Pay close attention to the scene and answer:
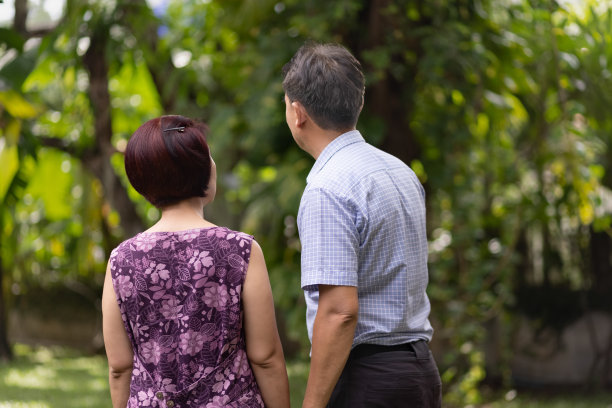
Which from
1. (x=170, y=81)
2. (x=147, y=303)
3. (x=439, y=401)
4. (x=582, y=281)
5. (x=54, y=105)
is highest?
(x=147, y=303)

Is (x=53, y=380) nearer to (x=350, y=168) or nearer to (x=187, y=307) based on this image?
(x=187, y=307)

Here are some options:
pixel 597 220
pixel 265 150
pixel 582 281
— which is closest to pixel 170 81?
pixel 265 150

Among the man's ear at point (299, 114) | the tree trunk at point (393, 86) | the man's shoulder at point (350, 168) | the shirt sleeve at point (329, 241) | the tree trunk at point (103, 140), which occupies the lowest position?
the tree trunk at point (103, 140)

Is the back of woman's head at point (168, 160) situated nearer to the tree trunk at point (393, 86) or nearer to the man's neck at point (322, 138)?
the man's neck at point (322, 138)

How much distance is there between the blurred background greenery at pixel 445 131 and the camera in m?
5.59

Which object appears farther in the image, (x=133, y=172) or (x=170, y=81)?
(x=170, y=81)

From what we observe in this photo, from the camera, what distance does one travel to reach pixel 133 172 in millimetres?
2156

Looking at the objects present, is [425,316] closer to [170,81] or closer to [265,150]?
[265,150]

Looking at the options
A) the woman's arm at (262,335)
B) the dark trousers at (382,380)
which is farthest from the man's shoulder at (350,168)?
the dark trousers at (382,380)

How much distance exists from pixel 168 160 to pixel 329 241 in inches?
19.4

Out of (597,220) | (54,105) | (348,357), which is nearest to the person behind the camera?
(348,357)

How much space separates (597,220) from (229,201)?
154 inches

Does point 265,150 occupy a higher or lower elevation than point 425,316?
lower

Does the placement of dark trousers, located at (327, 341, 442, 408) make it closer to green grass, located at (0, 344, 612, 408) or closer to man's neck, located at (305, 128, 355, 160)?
man's neck, located at (305, 128, 355, 160)
